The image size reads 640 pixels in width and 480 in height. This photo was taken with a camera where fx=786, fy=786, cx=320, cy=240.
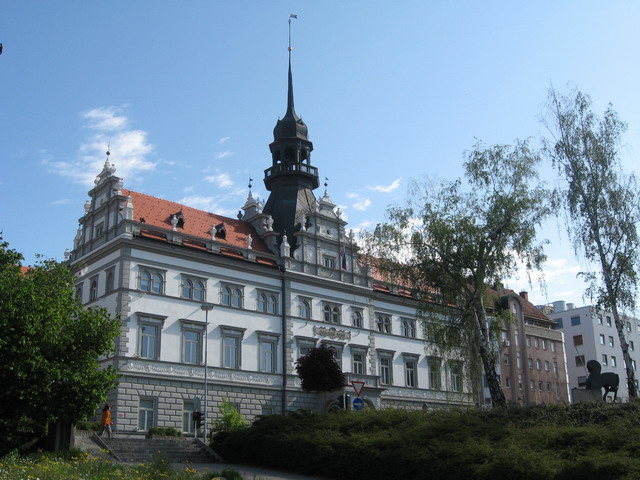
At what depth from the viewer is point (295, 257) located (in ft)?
185

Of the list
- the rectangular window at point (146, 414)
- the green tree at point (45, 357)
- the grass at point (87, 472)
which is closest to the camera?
the grass at point (87, 472)

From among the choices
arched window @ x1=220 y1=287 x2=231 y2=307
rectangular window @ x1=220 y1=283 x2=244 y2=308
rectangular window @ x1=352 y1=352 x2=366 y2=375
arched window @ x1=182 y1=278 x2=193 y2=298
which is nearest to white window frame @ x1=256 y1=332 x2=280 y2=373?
rectangular window @ x1=220 y1=283 x2=244 y2=308

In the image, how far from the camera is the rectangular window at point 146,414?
4503 centimetres

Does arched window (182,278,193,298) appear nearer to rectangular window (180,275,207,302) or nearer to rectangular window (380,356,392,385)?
rectangular window (180,275,207,302)

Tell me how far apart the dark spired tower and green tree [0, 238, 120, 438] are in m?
29.9

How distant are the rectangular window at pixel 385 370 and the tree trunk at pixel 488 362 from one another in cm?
2033

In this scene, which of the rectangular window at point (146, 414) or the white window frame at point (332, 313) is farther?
the white window frame at point (332, 313)

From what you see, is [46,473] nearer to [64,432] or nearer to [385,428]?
[64,432]

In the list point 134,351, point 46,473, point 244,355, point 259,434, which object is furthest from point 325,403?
point 46,473

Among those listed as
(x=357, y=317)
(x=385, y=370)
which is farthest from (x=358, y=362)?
(x=357, y=317)

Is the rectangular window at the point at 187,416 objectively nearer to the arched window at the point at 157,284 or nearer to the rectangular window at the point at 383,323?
the arched window at the point at 157,284

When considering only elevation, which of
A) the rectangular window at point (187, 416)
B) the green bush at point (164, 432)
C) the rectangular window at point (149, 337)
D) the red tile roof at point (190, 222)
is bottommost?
the green bush at point (164, 432)

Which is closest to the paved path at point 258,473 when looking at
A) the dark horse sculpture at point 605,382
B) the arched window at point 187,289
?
the dark horse sculpture at point 605,382

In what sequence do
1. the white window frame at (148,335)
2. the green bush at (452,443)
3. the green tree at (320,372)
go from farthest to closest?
the white window frame at (148,335) → the green tree at (320,372) → the green bush at (452,443)
